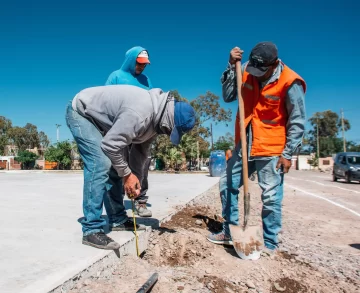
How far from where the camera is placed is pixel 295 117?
306cm

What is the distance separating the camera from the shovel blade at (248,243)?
2840mm

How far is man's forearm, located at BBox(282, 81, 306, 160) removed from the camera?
9.93 ft

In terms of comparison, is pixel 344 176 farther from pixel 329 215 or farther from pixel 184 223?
pixel 184 223

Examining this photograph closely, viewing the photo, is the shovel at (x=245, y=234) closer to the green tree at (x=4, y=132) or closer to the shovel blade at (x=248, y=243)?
the shovel blade at (x=248, y=243)

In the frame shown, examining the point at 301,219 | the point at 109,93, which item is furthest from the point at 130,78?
the point at 301,219

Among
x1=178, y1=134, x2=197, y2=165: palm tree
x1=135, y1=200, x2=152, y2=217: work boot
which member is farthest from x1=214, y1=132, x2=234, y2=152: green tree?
x1=135, y1=200, x2=152, y2=217: work boot

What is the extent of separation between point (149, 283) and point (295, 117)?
74.2 inches

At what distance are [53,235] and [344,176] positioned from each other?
17477 mm

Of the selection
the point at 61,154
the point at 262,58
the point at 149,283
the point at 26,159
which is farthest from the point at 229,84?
the point at 26,159

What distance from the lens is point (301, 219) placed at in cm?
563

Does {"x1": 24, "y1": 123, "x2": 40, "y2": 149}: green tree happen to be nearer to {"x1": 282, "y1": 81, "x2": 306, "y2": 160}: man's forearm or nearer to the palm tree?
the palm tree

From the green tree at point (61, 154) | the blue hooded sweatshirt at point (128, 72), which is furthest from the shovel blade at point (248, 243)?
the green tree at point (61, 154)

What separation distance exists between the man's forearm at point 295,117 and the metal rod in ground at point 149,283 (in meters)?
1.55

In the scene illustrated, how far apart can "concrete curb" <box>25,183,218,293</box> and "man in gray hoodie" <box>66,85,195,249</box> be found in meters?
0.11
